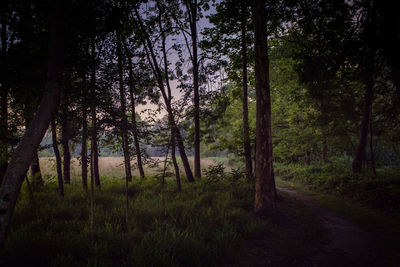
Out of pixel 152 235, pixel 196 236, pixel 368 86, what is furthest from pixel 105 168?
pixel 368 86

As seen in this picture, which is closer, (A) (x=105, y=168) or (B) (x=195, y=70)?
(B) (x=195, y=70)

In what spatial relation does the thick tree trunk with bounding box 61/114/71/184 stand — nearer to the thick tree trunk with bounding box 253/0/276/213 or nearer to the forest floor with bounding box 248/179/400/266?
the thick tree trunk with bounding box 253/0/276/213

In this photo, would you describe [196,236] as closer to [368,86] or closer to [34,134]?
[34,134]

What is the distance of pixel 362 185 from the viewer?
8492mm

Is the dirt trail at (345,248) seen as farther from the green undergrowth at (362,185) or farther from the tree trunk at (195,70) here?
the tree trunk at (195,70)

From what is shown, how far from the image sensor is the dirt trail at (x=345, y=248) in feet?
12.3

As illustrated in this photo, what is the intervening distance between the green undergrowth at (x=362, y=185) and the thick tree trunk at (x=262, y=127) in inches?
188

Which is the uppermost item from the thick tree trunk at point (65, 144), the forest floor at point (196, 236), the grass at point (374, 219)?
the thick tree trunk at point (65, 144)

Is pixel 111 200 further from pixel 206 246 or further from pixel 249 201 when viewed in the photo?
pixel 249 201

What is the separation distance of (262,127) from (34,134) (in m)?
5.85

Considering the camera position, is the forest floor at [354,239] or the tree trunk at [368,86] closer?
the forest floor at [354,239]

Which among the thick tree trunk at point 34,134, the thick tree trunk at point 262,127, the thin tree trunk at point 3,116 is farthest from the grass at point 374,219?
the thin tree trunk at point 3,116

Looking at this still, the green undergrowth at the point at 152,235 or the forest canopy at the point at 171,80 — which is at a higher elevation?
the forest canopy at the point at 171,80

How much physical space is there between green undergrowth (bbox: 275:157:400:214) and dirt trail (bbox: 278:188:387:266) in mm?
2621
